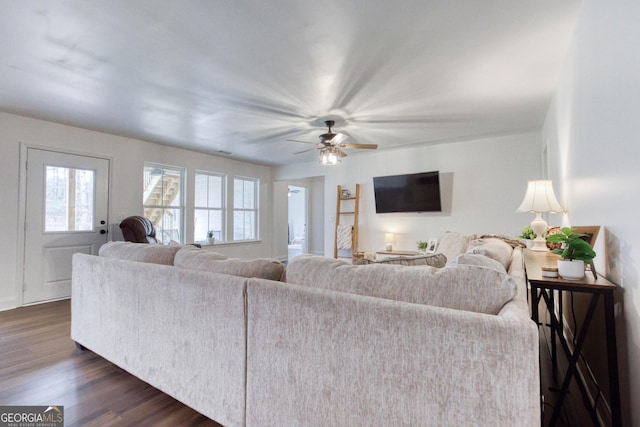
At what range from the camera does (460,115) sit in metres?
3.67

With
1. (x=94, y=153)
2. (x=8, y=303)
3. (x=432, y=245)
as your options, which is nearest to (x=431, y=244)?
(x=432, y=245)

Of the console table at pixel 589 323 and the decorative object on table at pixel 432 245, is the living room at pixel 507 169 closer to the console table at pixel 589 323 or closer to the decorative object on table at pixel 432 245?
the console table at pixel 589 323

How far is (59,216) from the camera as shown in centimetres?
401

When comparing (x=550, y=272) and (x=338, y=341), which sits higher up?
(x=550, y=272)

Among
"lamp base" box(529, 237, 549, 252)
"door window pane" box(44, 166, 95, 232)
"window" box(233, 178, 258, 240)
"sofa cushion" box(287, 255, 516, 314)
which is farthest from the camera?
"window" box(233, 178, 258, 240)

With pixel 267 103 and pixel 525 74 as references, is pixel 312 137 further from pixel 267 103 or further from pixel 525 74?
pixel 525 74

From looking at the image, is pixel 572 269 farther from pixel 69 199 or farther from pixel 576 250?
pixel 69 199

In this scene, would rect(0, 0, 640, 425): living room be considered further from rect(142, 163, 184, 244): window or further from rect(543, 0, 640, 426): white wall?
rect(142, 163, 184, 244): window

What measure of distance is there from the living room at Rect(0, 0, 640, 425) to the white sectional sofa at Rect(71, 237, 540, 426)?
524mm

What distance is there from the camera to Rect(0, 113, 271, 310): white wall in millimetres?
3559

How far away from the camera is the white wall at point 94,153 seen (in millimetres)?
3559

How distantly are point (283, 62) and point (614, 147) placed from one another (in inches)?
83.5

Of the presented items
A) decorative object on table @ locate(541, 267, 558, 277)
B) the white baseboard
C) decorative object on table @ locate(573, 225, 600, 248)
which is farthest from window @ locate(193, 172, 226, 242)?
decorative object on table @ locate(573, 225, 600, 248)

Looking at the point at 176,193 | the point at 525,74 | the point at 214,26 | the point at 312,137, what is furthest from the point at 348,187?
the point at 214,26
